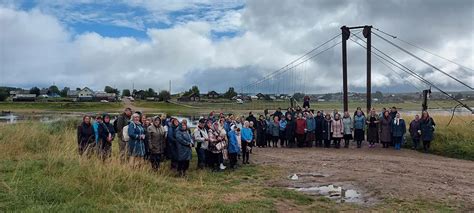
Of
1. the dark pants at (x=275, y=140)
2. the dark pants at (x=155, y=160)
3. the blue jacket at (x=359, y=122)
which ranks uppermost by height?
the blue jacket at (x=359, y=122)

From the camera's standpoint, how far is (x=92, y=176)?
9.11 meters

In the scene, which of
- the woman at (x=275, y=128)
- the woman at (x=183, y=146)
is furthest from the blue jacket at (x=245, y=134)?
the woman at (x=275, y=128)

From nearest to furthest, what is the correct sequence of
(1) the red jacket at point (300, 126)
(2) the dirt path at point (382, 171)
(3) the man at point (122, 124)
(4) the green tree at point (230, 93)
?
(2) the dirt path at point (382, 171)
(3) the man at point (122, 124)
(1) the red jacket at point (300, 126)
(4) the green tree at point (230, 93)

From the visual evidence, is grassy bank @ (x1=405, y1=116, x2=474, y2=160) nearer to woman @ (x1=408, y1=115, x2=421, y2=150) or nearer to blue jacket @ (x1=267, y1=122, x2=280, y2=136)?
woman @ (x1=408, y1=115, x2=421, y2=150)

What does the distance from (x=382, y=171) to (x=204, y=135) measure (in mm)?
4756

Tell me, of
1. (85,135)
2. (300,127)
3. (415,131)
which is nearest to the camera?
(85,135)

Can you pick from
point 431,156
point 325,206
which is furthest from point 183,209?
point 431,156

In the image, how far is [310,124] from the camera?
1903 cm

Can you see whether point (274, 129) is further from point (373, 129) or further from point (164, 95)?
point (164, 95)

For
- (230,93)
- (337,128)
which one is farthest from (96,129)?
(230,93)

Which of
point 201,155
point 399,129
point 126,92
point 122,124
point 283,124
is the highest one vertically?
point 126,92

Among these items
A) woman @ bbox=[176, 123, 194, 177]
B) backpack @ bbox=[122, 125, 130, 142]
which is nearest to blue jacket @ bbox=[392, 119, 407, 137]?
woman @ bbox=[176, 123, 194, 177]

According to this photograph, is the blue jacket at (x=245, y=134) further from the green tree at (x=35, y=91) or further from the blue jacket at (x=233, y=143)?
the green tree at (x=35, y=91)

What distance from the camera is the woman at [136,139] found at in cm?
1159
